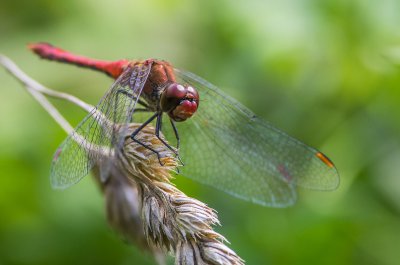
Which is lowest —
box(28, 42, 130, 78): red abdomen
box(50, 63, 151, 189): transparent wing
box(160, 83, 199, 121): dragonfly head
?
box(28, 42, 130, 78): red abdomen

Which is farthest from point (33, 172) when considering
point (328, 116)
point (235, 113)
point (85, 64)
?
point (328, 116)

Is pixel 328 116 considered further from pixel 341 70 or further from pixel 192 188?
pixel 192 188

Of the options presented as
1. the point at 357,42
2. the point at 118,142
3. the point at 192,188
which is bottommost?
the point at 192,188

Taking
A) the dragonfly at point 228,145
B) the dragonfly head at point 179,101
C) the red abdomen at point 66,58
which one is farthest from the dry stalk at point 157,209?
the red abdomen at point 66,58

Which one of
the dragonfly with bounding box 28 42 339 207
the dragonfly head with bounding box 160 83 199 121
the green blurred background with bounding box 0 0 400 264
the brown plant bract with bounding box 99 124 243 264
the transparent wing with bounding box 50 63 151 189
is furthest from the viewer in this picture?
the green blurred background with bounding box 0 0 400 264

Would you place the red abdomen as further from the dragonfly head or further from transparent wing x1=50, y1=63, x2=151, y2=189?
transparent wing x1=50, y1=63, x2=151, y2=189

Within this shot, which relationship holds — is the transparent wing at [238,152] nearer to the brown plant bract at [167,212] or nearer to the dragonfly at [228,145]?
the dragonfly at [228,145]

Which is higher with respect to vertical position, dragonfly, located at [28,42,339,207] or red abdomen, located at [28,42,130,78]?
dragonfly, located at [28,42,339,207]

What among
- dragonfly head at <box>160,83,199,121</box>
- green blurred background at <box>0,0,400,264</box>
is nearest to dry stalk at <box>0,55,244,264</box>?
dragonfly head at <box>160,83,199,121</box>
